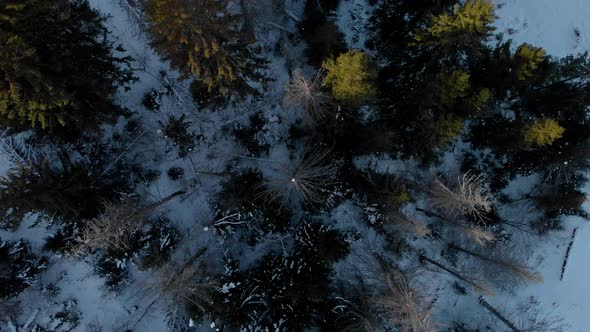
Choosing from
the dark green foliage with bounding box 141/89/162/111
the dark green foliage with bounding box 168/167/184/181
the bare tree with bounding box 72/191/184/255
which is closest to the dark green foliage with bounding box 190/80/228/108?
the dark green foliage with bounding box 141/89/162/111

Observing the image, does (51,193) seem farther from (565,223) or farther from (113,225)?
(565,223)

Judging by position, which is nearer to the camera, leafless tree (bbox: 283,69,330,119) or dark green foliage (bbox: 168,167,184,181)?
leafless tree (bbox: 283,69,330,119)

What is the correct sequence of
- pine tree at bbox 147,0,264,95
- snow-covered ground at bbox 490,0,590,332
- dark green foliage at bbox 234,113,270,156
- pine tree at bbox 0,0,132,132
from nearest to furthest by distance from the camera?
pine tree at bbox 0,0,132,132 → pine tree at bbox 147,0,264,95 → dark green foliage at bbox 234,113,270,156 → snow-covered ground at bbox 490,0,590,332

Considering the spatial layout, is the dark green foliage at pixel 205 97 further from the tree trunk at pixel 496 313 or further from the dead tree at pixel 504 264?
the tree trunk at pixel 496 313

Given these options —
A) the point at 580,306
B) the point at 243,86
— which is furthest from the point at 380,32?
the point at 580,306

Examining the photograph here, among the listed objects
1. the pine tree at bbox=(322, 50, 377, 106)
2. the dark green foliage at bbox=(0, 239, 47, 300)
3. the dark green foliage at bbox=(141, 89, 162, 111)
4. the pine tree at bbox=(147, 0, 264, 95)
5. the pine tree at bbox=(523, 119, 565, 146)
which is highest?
the pine tree at bbox=(523, 119, 565, 146)

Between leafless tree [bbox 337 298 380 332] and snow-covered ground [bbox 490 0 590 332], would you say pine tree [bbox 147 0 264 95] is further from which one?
snow-covered ground [bbox 490 0 590 332]

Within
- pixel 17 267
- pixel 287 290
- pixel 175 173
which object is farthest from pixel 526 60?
pixel 17 267

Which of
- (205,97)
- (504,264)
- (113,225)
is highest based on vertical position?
(205,97)
